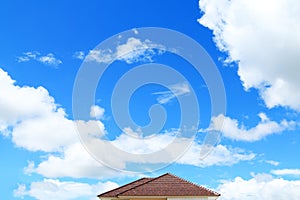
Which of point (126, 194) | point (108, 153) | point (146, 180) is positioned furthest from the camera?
point (146, 180)

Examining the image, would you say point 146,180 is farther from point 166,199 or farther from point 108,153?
point 108,153

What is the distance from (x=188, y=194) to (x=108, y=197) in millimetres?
5284

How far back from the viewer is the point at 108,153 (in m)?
20.1

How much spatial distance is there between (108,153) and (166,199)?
27.2ft

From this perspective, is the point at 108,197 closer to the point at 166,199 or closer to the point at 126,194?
the point at 126,194

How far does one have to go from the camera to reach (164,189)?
2708 centimetres

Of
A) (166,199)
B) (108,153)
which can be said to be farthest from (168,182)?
Result: (108,153)

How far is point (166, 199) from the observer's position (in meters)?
26.9

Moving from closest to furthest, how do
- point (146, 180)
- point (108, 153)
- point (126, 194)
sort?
point (108, 153) → point (126, 194) → point (146, 180)

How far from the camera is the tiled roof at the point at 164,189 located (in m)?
26.7

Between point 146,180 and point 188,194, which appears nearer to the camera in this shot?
point 188,194

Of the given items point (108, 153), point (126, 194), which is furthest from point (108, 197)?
point (108, 153)

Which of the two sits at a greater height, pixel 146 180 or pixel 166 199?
pixel 146 180

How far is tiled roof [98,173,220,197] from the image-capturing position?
2673 cm
